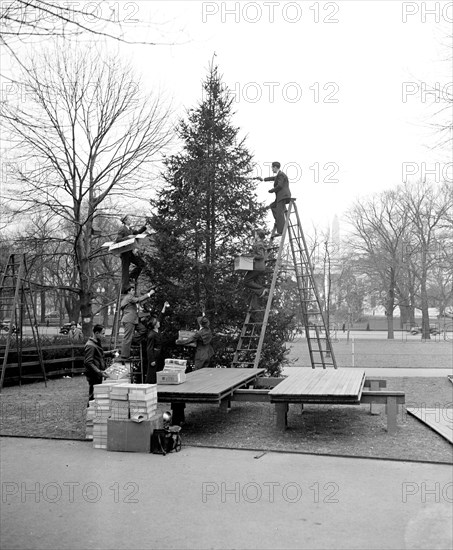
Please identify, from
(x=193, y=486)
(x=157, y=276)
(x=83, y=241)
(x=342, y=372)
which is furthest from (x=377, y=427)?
(x=83, y=241)

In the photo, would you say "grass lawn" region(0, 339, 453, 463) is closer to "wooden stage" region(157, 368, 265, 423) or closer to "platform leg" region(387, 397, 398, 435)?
"platform leg" region(387, 397, 398, 435)

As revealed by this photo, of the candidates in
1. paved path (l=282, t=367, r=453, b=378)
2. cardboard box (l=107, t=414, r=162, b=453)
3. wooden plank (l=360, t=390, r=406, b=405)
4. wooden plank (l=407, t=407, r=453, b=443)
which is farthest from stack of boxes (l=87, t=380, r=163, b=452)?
paved path (l=282, t=367, r=453, b=378)

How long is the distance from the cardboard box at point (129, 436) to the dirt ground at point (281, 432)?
A: 33.3 inches

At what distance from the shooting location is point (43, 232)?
24250mm

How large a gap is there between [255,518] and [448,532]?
1.67 meters

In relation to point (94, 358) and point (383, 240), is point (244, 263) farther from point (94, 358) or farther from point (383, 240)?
point (383, 240)

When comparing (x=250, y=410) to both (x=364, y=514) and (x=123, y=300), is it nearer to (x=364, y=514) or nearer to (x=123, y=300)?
(x=123, y=300)

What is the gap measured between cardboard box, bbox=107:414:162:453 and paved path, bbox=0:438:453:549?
17cm

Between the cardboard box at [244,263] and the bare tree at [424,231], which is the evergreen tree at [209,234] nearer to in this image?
the cardboard box at [244,263]

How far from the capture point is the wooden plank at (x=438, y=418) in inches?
377

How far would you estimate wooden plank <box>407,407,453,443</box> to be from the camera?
958cm

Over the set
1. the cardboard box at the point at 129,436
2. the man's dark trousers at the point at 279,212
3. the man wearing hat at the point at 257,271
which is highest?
the man's dark trousers at the point at 279,212

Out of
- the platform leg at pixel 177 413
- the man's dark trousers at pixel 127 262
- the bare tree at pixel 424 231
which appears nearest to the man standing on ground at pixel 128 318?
the man's dark trousers at pixel 127 262

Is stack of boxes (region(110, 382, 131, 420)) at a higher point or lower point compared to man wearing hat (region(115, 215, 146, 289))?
lower
